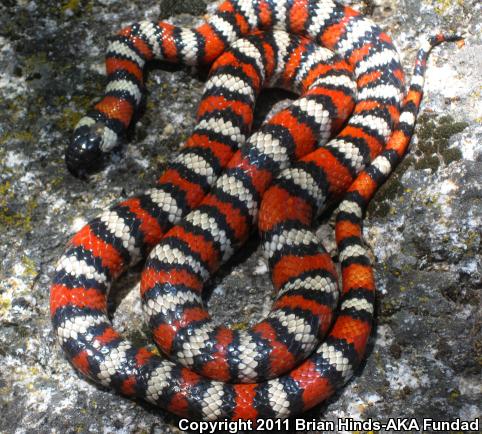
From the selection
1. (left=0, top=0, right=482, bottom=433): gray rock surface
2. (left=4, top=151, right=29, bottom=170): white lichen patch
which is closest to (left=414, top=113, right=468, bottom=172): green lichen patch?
(left=0, top=0, right=482, bottom=433): gray rock surface

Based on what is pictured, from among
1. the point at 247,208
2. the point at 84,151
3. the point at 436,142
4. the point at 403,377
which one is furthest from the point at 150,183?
the point at 403,377

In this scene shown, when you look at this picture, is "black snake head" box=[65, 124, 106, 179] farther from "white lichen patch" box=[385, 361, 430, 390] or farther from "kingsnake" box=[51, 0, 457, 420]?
"white lichen patch" box=[385, 361, 430, 390]

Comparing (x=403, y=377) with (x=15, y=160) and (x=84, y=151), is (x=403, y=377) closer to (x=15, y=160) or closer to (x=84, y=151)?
(x=84, y=151)

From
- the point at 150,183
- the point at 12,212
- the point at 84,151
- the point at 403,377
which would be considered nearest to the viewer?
the point at 403,377

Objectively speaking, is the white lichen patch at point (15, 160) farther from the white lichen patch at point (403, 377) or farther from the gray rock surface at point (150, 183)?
the white lichen patch at point (403, 377)

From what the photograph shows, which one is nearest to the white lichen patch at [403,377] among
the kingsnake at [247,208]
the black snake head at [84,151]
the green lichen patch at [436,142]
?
the kingsnake at [247,208]

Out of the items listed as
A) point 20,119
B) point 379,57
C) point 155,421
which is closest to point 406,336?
point 155,421

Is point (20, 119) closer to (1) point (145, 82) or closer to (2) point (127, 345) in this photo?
(1) point (145, 82)
